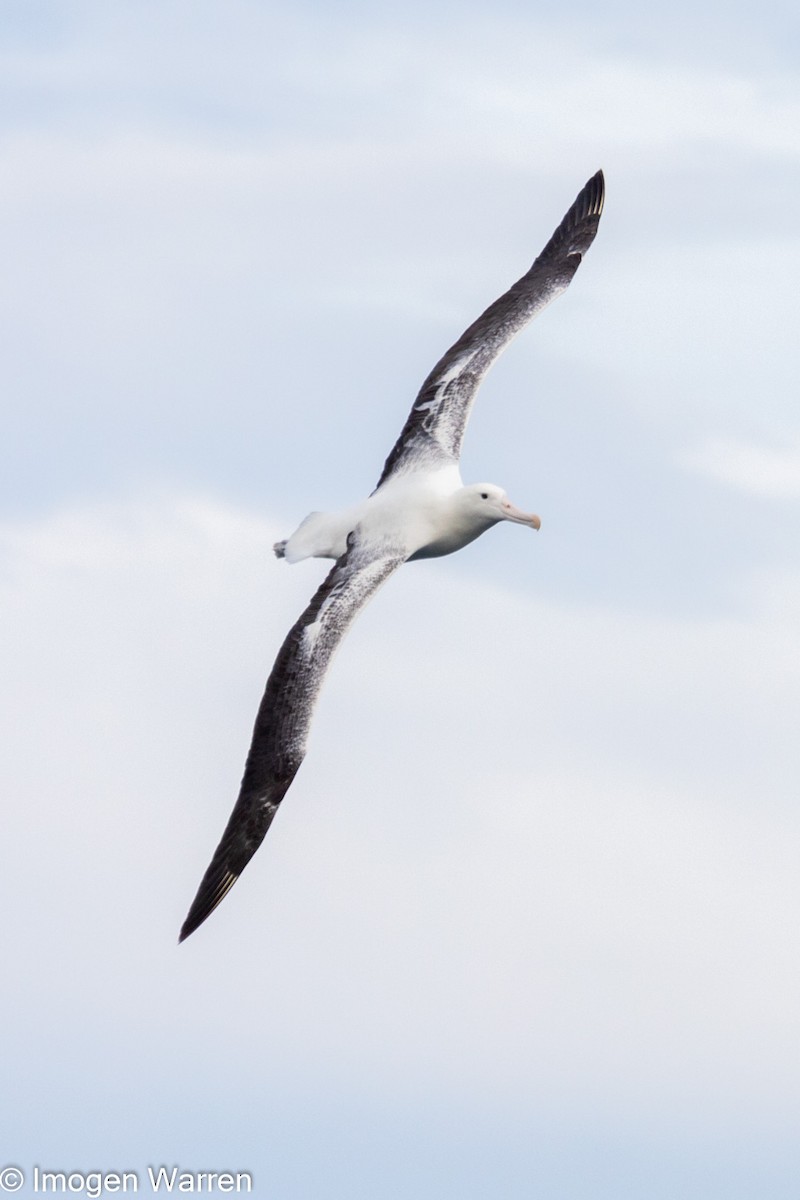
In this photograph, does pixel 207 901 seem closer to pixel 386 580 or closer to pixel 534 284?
pixel 386 580

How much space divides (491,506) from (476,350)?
3.12 meters

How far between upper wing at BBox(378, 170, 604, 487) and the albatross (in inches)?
0.5

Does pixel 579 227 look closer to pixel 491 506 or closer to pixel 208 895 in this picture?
pixel 491 506

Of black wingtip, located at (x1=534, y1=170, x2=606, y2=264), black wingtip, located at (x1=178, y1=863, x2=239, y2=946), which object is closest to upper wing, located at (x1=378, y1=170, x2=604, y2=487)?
black wingtip, located at (x1=534, y1=170, x2=606, y2=264)

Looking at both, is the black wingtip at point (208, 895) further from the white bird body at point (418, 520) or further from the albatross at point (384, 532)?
the white bird body at point (418, 520)

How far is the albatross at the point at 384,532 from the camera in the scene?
17875 mm

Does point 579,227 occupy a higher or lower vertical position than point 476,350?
higher

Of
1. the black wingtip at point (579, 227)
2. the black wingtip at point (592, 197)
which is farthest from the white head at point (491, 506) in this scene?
the black wingtip at point (592, 197)

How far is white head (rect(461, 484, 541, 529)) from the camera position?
20.2 metres

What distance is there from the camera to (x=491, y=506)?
20.2 m

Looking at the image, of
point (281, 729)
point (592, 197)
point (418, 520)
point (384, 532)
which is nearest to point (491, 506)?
point (418, 520)

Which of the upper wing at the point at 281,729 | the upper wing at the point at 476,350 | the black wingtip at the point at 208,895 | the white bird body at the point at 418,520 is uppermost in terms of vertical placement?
the upper wing at the point at 476,350

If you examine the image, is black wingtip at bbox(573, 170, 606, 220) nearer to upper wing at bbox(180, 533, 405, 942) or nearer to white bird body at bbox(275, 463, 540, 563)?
white bird body at bbox(275, 463, 540, 563)

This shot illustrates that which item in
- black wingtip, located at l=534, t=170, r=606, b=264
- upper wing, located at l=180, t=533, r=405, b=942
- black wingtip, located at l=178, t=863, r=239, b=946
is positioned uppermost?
black wingtip, located at l=534, t=170, r=606, b=264
